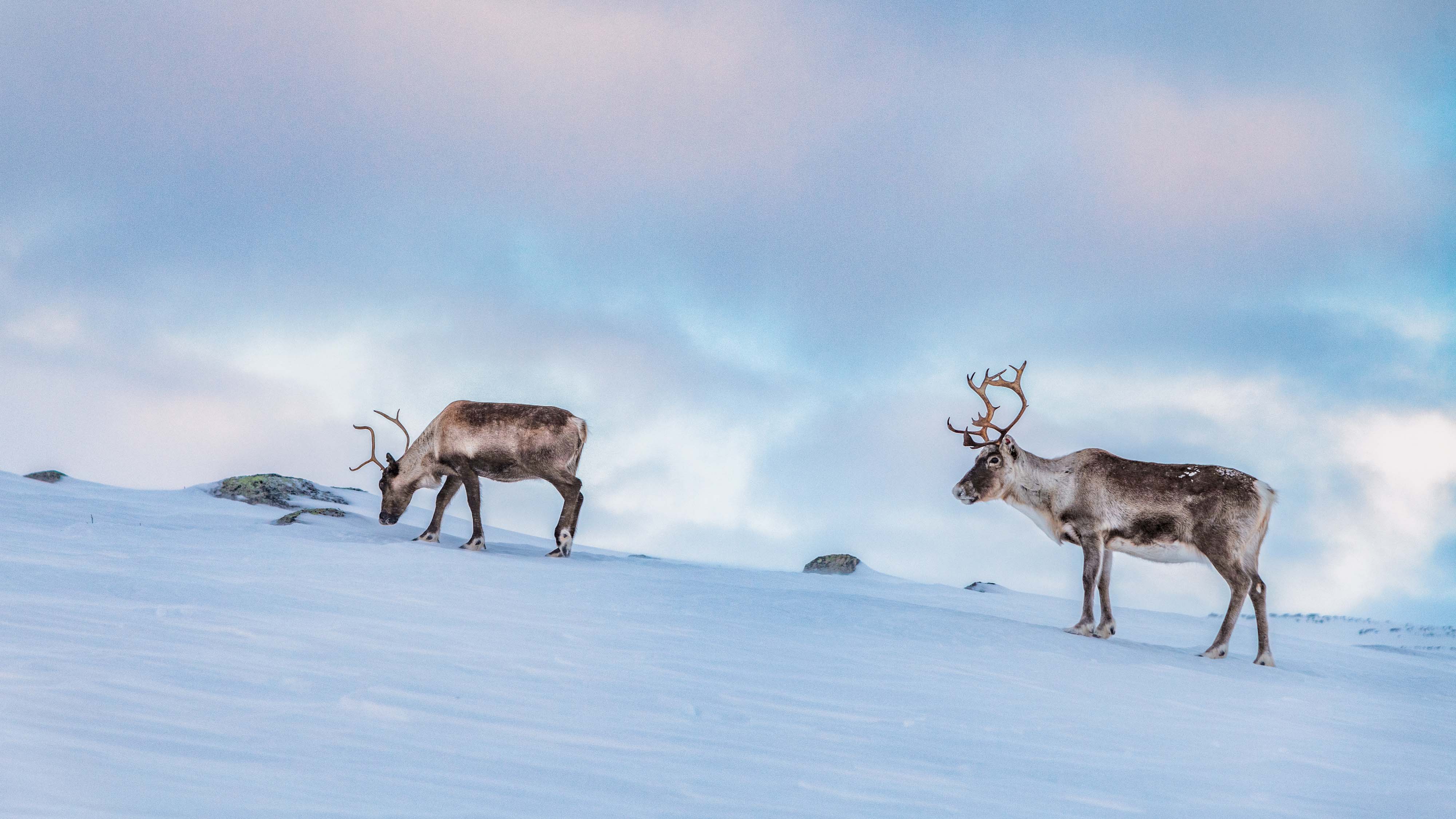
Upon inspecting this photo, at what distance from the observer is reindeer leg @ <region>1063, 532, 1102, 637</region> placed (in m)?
10.2

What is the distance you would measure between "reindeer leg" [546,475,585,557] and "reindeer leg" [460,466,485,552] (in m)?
0.81

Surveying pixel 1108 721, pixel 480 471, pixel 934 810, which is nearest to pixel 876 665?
pixel 1108 721

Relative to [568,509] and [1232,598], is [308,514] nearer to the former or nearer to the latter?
[568,509]

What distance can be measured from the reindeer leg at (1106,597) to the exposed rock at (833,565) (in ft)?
19.9

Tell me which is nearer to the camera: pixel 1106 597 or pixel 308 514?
pixel 1106 597

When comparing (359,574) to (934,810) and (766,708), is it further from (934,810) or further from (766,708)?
(934,810)

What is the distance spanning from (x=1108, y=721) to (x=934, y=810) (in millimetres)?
2617

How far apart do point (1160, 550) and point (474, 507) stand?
7.61 meters

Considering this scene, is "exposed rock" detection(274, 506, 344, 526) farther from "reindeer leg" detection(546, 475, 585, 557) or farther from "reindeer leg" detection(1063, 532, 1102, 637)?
"reindeer leg" detection(1063, 532, 1102, 637)

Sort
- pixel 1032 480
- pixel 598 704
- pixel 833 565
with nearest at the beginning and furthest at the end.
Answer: pixel 598 704 < pixel 1032 480 < pixel 833 565

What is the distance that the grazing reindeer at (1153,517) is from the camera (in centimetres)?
1031

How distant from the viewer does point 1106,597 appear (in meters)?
10.5

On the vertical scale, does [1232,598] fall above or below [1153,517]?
below

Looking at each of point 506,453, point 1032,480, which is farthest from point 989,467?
point 506,453
